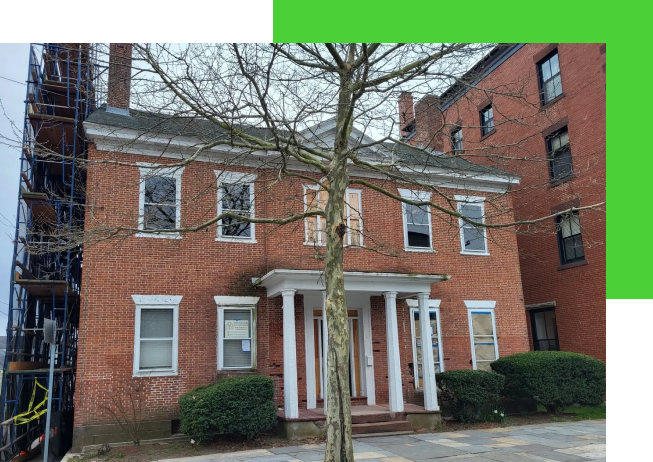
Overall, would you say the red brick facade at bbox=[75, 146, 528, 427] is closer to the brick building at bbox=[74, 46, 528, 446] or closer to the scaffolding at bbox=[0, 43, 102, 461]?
the brick building at bbox=[74, 46, 528, 446]

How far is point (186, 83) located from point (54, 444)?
798 cm

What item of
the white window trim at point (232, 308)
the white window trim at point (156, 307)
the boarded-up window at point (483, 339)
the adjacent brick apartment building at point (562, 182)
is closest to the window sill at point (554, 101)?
the adjacent brick apartment building at point (562, 182)

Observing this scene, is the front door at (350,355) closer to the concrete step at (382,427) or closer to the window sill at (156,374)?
the concrete step at (382,427)

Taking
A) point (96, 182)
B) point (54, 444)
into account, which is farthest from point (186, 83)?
point (54, 444)

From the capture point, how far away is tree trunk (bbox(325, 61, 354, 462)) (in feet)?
23.3

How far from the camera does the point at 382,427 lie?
38.7 feet

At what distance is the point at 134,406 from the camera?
11.3 meters

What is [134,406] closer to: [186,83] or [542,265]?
[186,83]

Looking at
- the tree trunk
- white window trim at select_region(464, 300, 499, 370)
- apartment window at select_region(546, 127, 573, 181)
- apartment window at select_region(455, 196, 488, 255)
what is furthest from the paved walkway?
apartment window at select_region(546, 127, 573, 181)

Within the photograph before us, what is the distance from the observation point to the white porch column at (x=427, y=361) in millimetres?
12648

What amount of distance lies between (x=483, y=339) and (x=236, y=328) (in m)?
6.74

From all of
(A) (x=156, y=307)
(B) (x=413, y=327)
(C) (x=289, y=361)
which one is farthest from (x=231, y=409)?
(B) (x=413, y=327)

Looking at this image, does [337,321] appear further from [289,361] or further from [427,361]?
[427,361]

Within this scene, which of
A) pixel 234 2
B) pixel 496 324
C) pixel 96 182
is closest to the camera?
pixel 234 2
